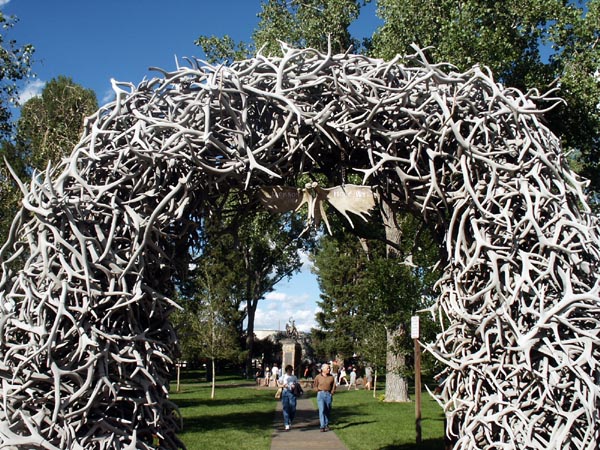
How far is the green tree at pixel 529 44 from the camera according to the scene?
48.7ft

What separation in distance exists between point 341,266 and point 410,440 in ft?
115

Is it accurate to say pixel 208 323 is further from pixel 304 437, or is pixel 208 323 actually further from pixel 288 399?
pixel 304 437

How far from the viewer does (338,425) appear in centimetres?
1526

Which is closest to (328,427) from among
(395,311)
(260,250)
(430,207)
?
(395,311)

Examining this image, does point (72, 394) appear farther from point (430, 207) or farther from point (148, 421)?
point (430, 207)

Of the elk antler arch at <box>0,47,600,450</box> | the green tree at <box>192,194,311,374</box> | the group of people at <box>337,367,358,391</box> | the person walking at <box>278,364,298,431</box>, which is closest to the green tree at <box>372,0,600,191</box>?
the green tree at <box>192,194,311,374</box>

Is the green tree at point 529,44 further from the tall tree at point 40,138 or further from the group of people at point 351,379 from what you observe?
the group of people at point 351,379

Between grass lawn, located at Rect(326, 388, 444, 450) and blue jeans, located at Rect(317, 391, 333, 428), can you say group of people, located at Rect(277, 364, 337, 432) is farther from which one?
grass lawn, located at Rect(326, 388, 444, 450)

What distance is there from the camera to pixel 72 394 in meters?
4.38

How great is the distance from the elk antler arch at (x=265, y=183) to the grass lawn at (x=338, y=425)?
244 inches

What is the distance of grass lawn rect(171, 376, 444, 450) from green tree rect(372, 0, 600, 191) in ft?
24.0

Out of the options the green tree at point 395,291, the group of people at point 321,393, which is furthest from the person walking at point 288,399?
the green tree at point 395,291

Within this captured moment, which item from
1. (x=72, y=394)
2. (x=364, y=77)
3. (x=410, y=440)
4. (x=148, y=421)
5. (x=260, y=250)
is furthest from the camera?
(x=260, y=250)

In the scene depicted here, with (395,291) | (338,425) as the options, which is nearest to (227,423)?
(338,425)
